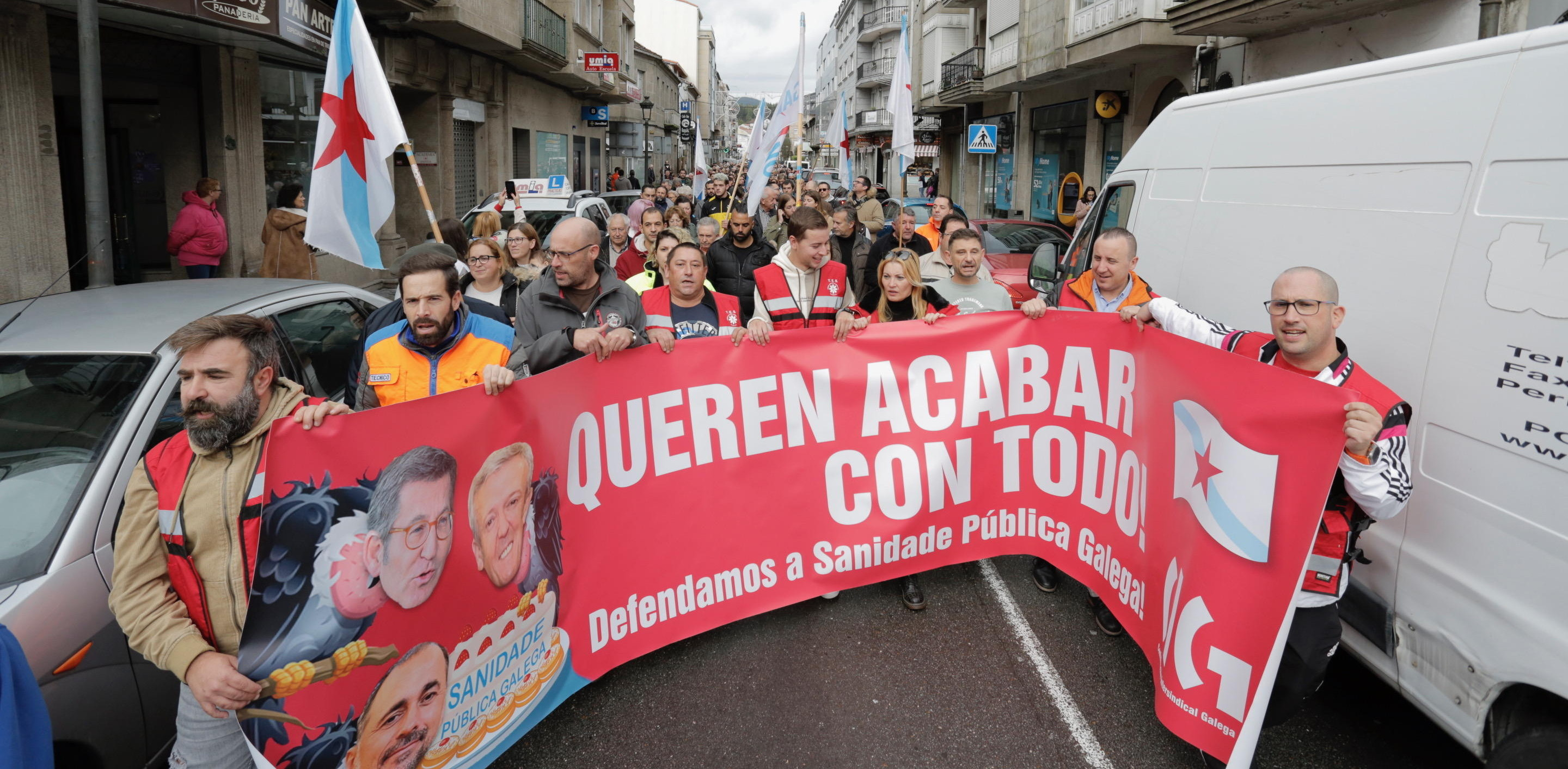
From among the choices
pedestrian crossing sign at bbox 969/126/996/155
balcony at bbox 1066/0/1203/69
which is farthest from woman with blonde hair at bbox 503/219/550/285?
pedestrian crossing sign at bbox 969/126/996/155

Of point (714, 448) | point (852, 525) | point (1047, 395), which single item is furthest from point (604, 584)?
point (1047, 395)

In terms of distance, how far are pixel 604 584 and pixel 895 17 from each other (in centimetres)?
6461

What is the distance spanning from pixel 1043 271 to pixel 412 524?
533 centimetres

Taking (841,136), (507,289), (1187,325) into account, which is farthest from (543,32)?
(1187,325)

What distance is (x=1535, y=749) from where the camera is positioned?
249 centimetres

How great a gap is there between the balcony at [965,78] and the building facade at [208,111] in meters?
13.7

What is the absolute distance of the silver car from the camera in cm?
250

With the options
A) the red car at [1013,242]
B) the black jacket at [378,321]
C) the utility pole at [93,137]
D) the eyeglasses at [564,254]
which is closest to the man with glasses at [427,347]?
the black jacket at [378,321]

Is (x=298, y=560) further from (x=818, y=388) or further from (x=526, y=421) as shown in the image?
(x=818, y=388)

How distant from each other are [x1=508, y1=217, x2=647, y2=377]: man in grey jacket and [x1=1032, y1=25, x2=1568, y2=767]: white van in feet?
9.53

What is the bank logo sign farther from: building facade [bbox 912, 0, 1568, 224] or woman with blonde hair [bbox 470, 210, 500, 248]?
building facade [bbox 912, 0, 1568, 224]

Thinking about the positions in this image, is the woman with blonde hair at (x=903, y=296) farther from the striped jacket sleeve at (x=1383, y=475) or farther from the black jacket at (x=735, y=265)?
the striped jacket sleeve at (x=1383, y=475)

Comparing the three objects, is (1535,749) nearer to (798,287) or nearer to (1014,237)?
(798,287)

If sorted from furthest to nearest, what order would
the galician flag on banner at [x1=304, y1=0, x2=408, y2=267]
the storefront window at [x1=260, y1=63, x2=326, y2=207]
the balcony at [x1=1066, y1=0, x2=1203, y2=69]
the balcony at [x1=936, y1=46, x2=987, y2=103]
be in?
the balcony at [x1=936, y1=46, x2=987, y2=103] → the balcony at [x1=1066, y1=0, x2=1203, y2=69] → the storefront window at [x1=260, y1=63, x2=326, y2=207] → the galician flag on banner at [x1=304, y1=0, x2=408, y2=267]
